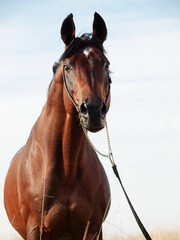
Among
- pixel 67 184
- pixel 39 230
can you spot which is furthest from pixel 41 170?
pixel 39 230

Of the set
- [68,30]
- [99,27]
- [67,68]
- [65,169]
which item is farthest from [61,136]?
[99,27]

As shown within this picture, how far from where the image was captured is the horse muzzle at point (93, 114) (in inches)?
138

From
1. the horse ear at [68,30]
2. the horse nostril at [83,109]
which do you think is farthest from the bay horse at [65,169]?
the horse nostril at [83,109]

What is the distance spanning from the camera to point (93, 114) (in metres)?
3.50

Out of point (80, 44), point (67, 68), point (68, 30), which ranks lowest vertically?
point (67, 68)

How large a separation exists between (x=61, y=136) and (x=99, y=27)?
1.30 meters

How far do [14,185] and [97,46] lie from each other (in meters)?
2.06

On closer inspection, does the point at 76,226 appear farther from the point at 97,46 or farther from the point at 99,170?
the point at 97,46

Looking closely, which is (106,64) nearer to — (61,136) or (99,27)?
(99,27)

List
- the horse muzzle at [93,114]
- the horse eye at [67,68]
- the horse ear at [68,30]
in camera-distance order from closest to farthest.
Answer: the horse muzzle at [93,114] → the horse eye at [67,68] → the horse ear at [68,30]

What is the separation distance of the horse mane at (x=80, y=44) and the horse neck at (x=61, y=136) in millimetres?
190

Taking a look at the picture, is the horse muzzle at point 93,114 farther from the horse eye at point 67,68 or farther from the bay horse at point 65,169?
the horse eye at point 67,68

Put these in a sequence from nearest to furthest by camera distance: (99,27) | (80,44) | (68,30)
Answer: (80,44), (68,30), (99,27)

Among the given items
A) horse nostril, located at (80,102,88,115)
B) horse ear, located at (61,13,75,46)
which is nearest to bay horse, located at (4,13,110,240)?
horse ear, located at (61,13,75,46)
